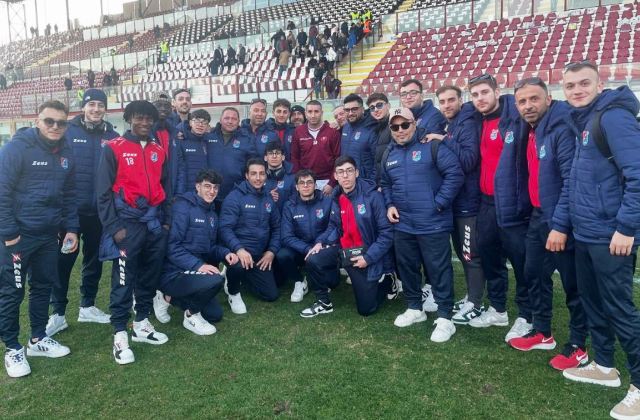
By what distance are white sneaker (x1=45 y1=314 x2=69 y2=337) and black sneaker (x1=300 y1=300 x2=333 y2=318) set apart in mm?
2297

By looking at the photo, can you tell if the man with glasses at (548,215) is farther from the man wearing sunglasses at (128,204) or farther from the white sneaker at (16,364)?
the white sneaker at (16,364)

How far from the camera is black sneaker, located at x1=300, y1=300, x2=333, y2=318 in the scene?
470 cm

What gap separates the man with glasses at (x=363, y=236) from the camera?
15.0ft

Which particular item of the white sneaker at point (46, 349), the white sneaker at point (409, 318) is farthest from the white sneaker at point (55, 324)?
the white sneaker at point (409, 318)

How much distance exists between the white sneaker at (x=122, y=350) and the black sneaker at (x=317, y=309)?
164 centimetres

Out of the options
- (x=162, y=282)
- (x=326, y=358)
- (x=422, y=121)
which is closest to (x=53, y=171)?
(x=162, y=282)

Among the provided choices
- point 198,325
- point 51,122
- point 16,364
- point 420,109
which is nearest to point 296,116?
point 420,109

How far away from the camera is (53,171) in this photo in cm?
383

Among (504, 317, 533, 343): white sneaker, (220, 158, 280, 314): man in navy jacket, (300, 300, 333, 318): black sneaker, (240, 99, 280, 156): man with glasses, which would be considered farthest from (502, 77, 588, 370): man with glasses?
(240, 99, 280, 156): man with glasses

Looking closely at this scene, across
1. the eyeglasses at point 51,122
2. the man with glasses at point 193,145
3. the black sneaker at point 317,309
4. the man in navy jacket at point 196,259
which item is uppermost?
the eyeglasses at point 51,122

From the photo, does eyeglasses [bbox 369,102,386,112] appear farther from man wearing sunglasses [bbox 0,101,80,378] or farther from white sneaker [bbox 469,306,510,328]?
man wearing sunglasses [bbox 0,101,80,378]

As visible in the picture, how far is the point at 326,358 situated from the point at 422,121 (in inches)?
93.6

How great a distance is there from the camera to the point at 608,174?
9.14ft

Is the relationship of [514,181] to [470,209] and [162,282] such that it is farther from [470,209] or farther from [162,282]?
[162,282]
